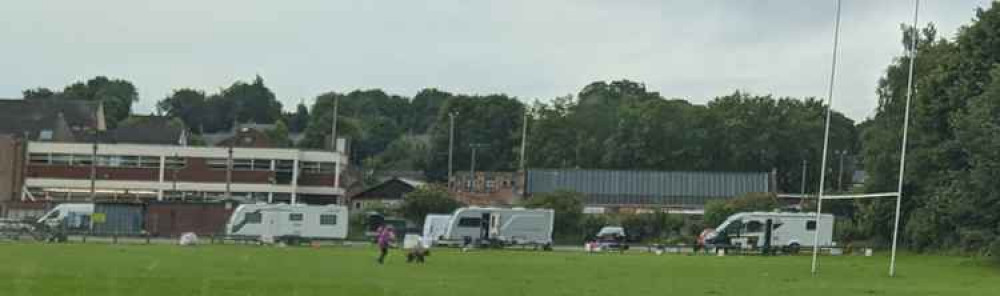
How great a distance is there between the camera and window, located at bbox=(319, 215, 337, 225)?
272 feet

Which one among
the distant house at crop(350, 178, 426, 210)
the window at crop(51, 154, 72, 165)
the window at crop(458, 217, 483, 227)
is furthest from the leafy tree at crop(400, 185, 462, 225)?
the window at crop(51, 154, 72, 165)

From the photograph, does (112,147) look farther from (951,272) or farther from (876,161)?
(951,272)

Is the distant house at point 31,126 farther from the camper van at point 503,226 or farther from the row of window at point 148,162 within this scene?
the camper van at point 503,226

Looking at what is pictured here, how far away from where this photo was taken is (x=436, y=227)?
87750mm

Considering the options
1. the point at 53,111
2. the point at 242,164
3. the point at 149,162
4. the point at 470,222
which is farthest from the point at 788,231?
the point at 53,111

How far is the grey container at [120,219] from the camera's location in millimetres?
87250

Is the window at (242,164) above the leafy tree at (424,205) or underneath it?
above

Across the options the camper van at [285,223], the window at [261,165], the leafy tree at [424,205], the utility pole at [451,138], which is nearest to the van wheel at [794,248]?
the camper van at [285,223]

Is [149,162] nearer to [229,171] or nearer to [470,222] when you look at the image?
[229,171]

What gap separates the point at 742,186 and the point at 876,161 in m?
43.8

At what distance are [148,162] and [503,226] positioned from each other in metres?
38.2

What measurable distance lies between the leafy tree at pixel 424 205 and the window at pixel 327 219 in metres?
18.6

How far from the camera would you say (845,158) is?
14250 cm

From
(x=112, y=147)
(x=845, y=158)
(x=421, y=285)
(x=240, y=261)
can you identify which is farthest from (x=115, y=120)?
(x=421, y=285)
